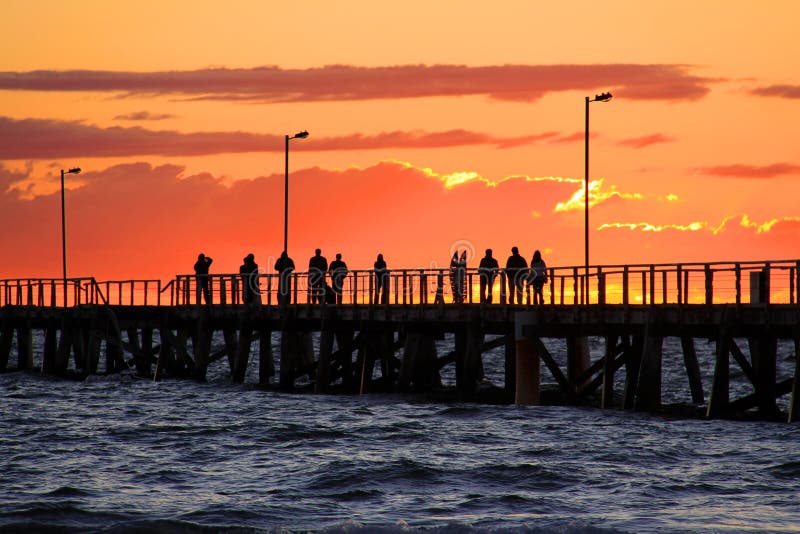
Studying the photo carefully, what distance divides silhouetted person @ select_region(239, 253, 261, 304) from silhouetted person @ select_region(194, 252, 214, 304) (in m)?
1.73

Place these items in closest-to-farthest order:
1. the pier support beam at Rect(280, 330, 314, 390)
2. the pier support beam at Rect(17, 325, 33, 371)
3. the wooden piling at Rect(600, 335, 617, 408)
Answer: the wooden piling at Rect(600, 335, 617, 408) < the pier support beam at Rect(280, 330, 314, 390) < the pier support beam at Rect(17, 325, 33, 371)

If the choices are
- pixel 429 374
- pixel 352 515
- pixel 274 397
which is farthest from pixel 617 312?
pixel 352 515

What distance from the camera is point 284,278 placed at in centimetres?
4762

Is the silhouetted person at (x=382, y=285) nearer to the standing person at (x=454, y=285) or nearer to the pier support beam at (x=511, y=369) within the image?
the standing person at (x=454, y=285)

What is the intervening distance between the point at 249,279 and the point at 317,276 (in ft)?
11.0

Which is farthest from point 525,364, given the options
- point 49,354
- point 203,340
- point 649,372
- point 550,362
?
point 49,354

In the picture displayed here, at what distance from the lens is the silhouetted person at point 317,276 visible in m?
45.9

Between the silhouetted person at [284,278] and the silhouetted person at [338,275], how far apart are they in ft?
5.60

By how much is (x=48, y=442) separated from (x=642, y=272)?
1461 cm

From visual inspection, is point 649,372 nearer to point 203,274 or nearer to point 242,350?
point 242,350

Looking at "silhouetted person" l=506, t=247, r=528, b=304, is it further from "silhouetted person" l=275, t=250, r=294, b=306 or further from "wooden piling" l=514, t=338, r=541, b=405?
"silhouetted person" l=275, t=250, r=294, b=306

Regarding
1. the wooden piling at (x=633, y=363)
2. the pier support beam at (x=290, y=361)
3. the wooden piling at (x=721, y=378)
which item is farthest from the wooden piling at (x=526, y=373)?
the pier support beam at (x=290, y=361)

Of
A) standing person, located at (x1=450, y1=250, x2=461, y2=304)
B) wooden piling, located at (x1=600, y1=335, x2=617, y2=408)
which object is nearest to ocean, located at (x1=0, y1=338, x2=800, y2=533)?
wooden piling, located at (x1=600, y1=335, x2=617, y2=408)

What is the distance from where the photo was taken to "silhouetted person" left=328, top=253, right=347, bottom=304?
44.9 m
